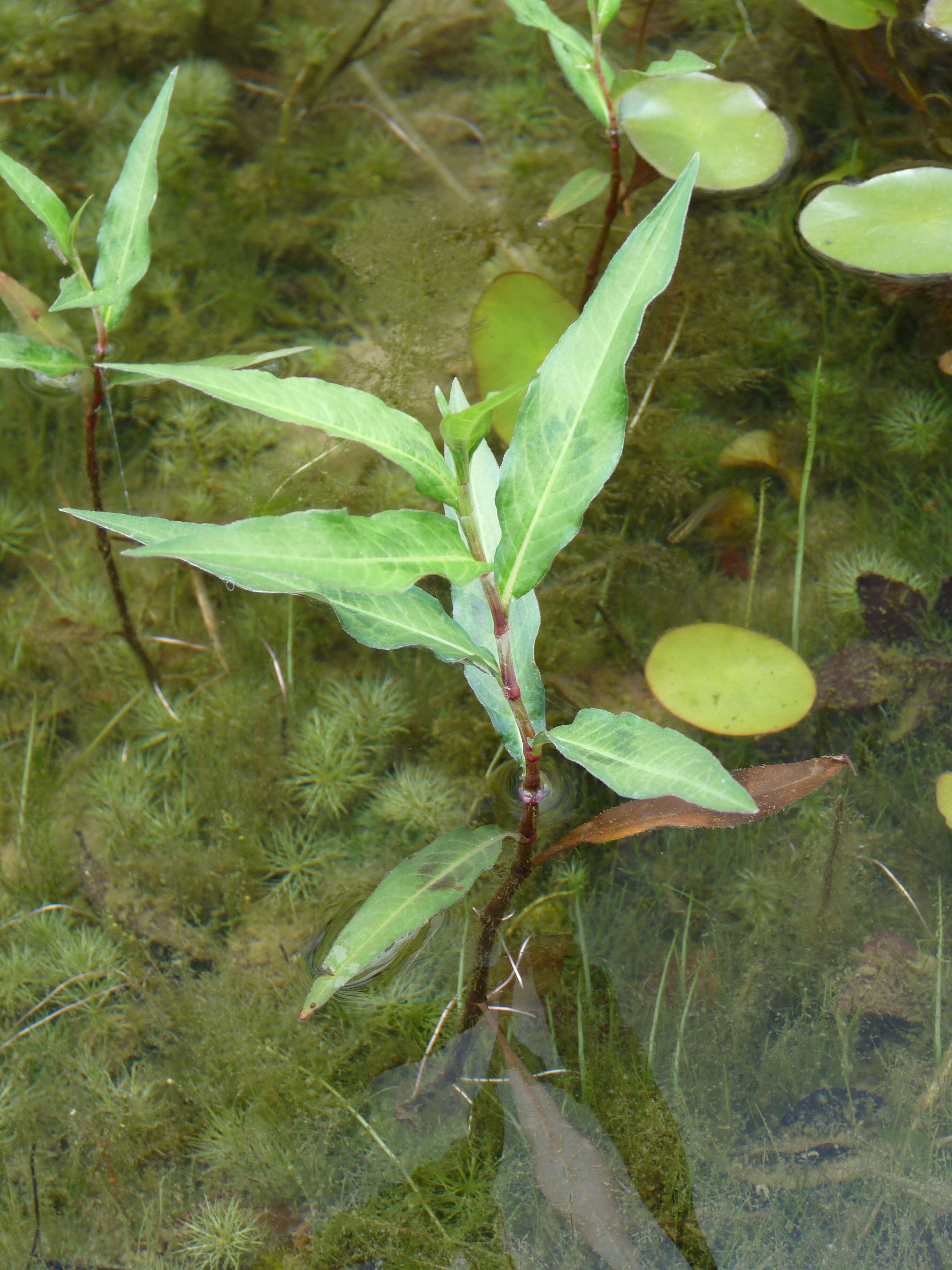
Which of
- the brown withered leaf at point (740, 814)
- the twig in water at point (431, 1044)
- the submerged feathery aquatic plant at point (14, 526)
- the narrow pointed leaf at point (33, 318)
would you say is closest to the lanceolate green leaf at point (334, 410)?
the brown withered leaf at point (740, 814)

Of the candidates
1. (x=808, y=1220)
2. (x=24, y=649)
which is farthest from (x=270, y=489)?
(x=808, y=1220)

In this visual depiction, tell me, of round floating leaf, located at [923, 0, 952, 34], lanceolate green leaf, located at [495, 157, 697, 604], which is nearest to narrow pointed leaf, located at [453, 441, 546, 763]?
lanceolate green leaf, located at [495, 157, 697, 604]

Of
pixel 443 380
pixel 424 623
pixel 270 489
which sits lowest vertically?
pixel 270 489

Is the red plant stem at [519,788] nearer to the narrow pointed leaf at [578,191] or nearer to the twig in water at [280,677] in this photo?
the twig in water at [280,677]

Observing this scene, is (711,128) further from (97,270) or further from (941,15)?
(97,270)

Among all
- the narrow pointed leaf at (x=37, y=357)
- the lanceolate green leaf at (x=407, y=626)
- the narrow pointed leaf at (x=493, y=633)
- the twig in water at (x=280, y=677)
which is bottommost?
the twig in water at (x=280, y=677)

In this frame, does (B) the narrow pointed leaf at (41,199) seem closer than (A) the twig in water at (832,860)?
Yes

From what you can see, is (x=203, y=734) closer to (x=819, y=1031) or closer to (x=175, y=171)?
Result: (x=819, y=1031)
